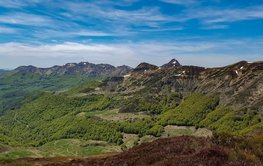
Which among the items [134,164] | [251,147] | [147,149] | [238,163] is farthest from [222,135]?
[238,163]

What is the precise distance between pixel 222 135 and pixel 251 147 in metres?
2.35

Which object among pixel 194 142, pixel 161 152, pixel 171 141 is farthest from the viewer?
pixel 171 141

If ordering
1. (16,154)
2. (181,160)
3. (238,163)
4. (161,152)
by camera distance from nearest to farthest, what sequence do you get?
(238,163) → (181,160) → (161,152) → (16,154)

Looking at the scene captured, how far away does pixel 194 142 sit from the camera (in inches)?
1125

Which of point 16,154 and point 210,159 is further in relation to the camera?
point 16,154

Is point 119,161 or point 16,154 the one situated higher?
point 119,161

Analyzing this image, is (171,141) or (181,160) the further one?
(171,141)

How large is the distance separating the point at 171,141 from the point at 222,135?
395 cm

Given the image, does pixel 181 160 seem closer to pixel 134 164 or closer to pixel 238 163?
pixel 238 163

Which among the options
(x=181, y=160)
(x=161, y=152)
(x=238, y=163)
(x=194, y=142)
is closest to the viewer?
(x=238, y=163)

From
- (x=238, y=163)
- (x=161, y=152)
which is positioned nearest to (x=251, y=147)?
(x=161, y=152)

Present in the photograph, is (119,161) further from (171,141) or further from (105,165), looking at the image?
(171,141)

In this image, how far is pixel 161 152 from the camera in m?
26.7

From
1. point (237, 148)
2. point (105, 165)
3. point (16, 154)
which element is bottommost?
point (16, 154)
